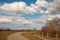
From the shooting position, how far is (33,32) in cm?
220

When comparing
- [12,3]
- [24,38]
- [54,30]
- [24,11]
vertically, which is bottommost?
[24,38]

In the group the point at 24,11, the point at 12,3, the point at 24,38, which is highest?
the point at 12,3

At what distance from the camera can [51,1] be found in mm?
2238

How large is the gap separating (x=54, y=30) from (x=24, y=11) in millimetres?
669

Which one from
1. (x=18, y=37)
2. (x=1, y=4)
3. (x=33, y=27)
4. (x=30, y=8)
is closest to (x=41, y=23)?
(x=33, y=27)

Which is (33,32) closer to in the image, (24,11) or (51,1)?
(24,11)

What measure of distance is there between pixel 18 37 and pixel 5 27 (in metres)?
0.31

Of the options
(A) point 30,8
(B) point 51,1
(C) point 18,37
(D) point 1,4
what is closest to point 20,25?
(C) point 18,37

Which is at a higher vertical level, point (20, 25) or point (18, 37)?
point (20, 25)

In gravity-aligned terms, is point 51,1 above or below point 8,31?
above

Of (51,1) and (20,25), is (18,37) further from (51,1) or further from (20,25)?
(51,1)

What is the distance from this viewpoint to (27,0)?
2.22 metres

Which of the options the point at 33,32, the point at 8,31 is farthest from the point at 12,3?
the point at 33,32

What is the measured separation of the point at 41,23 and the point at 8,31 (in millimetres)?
639
